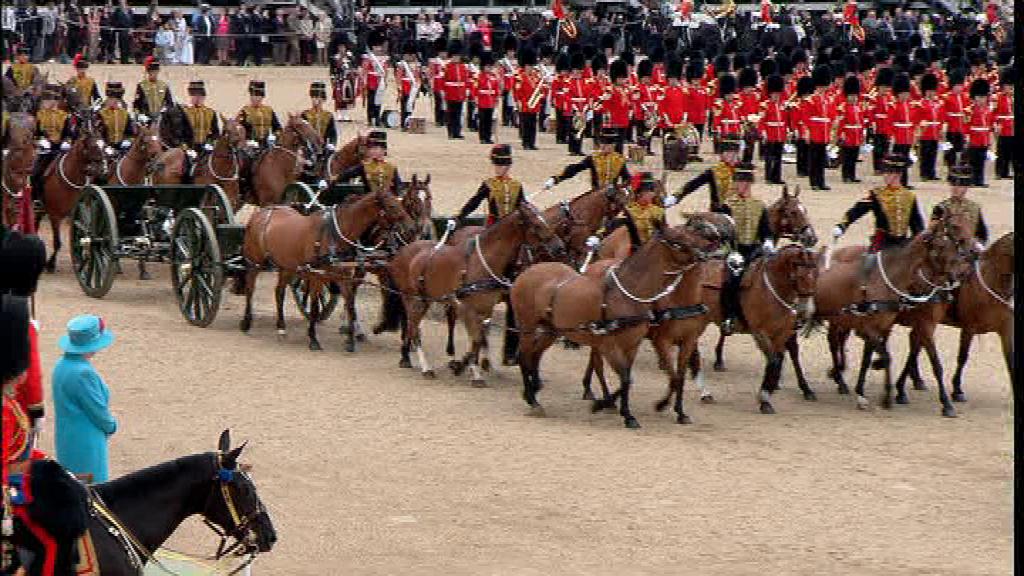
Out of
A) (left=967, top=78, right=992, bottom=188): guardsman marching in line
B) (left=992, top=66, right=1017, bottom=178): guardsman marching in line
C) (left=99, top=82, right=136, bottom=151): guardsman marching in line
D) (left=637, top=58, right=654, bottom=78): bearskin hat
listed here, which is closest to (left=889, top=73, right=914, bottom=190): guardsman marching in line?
(left=967, top=78, right=992, bottom=188): guardsman marching in line

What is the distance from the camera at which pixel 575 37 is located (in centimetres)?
3444

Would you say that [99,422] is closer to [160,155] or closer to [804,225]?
[804,225]

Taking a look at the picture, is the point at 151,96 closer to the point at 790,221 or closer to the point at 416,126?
the point at 416,126

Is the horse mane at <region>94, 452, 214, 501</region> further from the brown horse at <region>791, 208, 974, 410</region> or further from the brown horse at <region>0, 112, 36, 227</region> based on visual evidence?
the brown horse at <region>0, 112, 36, 227</region>

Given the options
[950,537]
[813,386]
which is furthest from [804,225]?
[950,537]

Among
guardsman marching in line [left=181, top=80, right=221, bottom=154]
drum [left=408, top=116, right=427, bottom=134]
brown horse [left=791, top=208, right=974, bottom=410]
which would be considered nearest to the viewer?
brown horse [left=791, top=208, right=974, bottom=410]

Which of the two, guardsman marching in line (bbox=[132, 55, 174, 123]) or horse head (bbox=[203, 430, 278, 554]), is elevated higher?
guardsman marching in line (bbox=[132, 55, 174, 123])

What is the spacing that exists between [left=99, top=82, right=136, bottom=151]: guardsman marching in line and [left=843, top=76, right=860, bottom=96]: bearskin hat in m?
8.69

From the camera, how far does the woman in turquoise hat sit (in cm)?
816

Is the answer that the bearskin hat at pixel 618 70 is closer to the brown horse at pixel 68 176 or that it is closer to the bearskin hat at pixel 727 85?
the bearskin hat at pixel 727 85

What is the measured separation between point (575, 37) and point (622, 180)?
19940 mm

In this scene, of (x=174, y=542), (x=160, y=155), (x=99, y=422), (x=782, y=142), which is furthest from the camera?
(x=782, y=142)

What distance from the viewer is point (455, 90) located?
27.5m

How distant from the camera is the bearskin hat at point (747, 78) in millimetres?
24789
